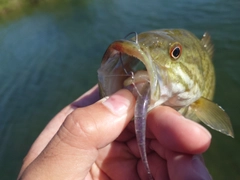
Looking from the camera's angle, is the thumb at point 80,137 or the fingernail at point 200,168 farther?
the fingernail at point 200,168

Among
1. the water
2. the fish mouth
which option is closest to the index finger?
the fish mouth

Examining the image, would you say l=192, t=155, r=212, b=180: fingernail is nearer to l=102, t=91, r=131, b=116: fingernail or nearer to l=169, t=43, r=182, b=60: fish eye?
l=102, t=91, r=131, b=116: fingernail

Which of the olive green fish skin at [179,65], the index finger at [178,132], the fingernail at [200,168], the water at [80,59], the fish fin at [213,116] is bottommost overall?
the water at [80,59]

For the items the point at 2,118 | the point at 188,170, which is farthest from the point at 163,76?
the point at 2,118

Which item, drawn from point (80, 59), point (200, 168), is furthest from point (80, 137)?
point (80, 59)

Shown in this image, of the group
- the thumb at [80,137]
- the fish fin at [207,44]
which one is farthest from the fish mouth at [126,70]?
the fish fin at [207,44]

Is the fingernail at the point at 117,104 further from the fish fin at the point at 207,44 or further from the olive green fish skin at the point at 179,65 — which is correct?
the fish fin at the point at 207,44
